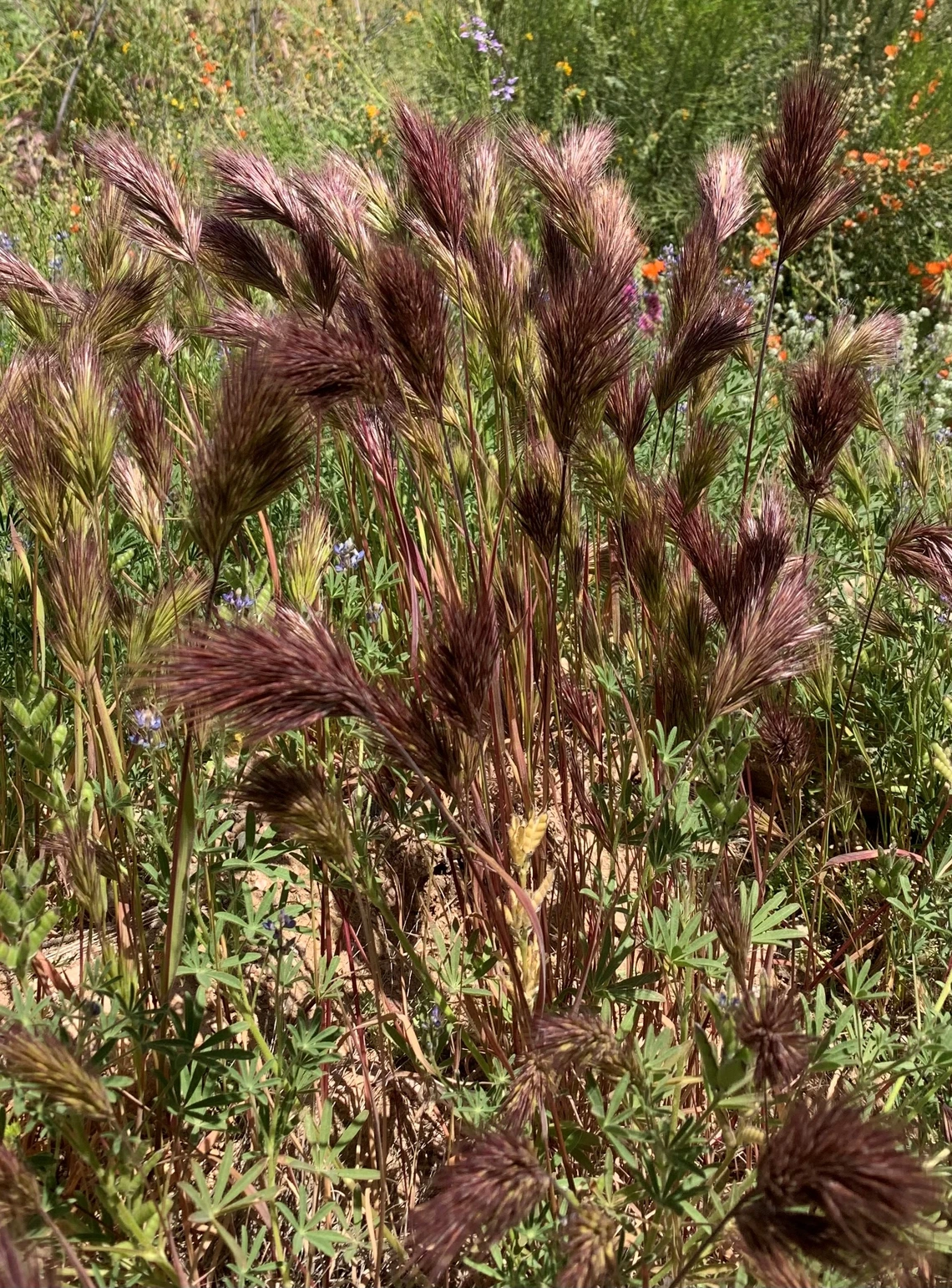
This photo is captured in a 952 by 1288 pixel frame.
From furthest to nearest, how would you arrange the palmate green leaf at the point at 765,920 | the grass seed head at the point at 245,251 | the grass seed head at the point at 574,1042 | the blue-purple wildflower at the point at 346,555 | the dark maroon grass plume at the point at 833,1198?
the blue-purple wildflower at the point at 346,555
the grass seed head at the point at 245,251
the palmate green leaf at the point at 765,920
the grass seed head at the point at 574,1042
the dark maroon grass plume at the point at 833,1198

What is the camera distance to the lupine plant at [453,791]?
3.45ft

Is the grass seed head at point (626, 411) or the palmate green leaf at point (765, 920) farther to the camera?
the grass seed head at point (626, 411)

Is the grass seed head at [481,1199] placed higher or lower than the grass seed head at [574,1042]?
lower

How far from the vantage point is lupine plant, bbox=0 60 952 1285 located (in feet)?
3.45

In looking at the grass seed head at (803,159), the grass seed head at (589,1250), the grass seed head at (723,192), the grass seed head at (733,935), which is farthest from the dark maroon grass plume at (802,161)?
the grass seed head at (589,1250)

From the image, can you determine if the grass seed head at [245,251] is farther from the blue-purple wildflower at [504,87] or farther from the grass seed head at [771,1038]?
the blue-purple wildflower at [504,87]

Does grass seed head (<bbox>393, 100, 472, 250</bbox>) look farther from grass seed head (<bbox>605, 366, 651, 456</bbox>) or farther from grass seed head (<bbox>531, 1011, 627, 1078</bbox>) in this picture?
grass seed head (<bbox>531, 1011, 627, 1078</bbox>)

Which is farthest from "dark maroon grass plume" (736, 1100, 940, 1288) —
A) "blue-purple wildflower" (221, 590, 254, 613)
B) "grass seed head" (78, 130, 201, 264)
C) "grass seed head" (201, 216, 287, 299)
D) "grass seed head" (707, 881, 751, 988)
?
"grass seed head" (78, 130, 201, 264)

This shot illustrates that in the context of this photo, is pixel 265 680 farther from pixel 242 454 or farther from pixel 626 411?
pixel 626 411

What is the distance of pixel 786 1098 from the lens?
116 centimetres

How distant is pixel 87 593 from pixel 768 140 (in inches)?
48.4

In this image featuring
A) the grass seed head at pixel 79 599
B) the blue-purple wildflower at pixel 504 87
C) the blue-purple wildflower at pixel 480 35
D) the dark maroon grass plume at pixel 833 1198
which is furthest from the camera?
the blue-purple wildflower at pixel 480 35

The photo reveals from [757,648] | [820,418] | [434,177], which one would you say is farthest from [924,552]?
[434,177]

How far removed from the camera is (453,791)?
3.51ft
